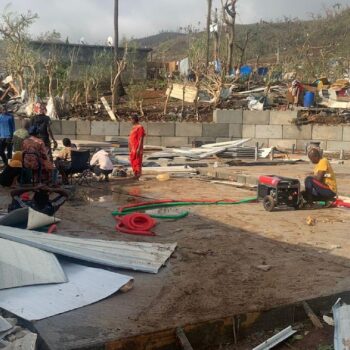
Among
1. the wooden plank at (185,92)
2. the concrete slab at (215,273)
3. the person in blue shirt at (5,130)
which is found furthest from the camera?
the wooden plank at (185,92)

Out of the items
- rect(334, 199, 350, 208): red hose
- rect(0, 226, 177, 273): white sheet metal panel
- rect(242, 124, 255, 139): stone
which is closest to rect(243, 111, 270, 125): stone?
rect(242, 124, 255, 139): stone

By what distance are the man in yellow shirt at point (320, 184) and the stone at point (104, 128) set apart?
10.4 metres

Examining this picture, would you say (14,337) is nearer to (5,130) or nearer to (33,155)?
(33,155)

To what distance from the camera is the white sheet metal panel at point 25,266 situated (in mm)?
4258

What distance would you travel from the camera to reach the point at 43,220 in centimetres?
641

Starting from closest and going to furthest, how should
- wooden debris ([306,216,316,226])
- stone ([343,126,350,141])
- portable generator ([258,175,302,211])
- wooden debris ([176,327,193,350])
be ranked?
wooden debris ([176,327,193,350]), wooden debris ([306,216,316,226]), portable generator ([258,175,302,211]), stone ([343,126,350,141])

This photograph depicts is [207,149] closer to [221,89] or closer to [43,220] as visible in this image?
[221,89]

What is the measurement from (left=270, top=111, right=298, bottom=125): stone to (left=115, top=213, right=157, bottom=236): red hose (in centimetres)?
1228

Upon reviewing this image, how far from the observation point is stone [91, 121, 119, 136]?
18062 mm

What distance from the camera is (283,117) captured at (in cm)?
1872

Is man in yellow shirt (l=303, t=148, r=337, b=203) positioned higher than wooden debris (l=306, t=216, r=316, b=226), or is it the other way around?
man in yellow shirt (l=303, t=148, r=337, b=203)

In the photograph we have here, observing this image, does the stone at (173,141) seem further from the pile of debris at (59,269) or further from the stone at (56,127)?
the pile of debris at (59,269)

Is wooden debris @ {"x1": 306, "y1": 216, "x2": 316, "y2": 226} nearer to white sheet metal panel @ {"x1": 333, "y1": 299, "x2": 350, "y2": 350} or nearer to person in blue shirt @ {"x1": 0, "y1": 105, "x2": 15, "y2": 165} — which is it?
white sheet metal panel @ {"x1": 333, "y1": 299, "x2": 350, "y2": 350}

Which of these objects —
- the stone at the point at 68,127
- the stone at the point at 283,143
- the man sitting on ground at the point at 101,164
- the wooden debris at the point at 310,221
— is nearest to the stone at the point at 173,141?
the stone at the point at 68,127
